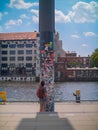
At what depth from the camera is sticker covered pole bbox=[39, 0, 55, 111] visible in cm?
1322

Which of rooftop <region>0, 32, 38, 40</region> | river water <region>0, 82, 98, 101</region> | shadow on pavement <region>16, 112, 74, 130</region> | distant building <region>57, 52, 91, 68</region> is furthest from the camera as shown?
Answer: distant building <region>57, 52, 91, 68</region>

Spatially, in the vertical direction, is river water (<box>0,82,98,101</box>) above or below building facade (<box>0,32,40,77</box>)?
below

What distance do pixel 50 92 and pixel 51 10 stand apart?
331 cm

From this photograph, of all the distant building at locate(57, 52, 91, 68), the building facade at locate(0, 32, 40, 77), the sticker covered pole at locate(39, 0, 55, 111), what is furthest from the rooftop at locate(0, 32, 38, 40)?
the sticker covered pole at locate(39, 0, 55, 111)

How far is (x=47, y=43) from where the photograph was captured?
44.7 ft

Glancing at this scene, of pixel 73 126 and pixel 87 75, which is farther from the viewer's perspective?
pixel 87 75

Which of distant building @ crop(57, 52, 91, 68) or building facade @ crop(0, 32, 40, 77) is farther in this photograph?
distant building @ crop(57, 52, 91, 68)

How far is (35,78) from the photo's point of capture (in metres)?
116

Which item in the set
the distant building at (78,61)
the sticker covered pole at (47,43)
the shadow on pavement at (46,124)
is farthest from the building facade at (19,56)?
the shadow on pavement at (46,124)

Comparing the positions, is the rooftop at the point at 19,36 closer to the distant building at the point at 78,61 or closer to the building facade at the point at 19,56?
the building facade at the point at 19,56

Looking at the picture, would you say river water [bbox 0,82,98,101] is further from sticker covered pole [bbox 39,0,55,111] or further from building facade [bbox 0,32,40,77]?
building facade [bbox 0,32,40,77]

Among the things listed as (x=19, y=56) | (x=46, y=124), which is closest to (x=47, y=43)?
(x=46, y=124)

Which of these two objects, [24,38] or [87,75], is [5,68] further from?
[87,75]

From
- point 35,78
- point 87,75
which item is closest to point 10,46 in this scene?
point 35,78
